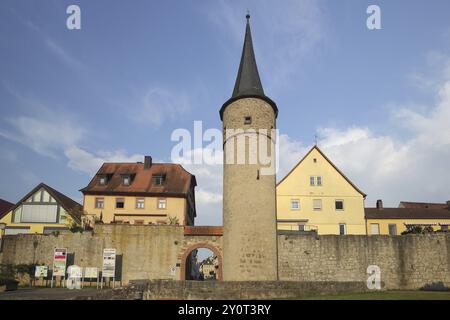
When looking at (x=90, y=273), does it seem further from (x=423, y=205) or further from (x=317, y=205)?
(x=423, y=205)

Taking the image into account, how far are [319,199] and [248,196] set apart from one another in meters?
13.9

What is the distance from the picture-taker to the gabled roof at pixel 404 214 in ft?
118

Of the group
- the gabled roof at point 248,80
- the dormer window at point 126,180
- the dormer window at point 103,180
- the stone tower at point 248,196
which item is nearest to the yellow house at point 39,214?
the dormer window at point 103,180

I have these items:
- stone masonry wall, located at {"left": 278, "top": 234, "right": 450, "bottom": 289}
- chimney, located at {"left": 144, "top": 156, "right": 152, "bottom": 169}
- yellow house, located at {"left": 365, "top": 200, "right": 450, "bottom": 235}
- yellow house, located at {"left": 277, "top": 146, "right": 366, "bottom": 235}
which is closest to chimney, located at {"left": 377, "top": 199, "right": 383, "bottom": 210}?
yellow house, located at {"left": 365, "top": 200, "right": 450, "bottom": 235}

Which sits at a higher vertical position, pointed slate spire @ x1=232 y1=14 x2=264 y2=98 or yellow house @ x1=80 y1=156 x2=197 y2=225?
pointed slate spire @ x1=232 y1=14 x2=264 y2=98

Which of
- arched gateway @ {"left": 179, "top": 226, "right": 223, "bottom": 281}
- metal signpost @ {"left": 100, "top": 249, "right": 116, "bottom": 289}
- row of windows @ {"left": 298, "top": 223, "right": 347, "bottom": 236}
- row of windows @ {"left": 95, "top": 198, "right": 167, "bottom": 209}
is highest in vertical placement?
row of windows @ {"left": 95, "top": 198, "right": 167, "bottom": 209}

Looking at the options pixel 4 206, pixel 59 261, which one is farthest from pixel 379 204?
pixel 4 206

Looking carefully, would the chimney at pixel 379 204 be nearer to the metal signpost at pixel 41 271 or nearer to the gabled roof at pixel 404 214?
the gabled roof at pixel 404 214

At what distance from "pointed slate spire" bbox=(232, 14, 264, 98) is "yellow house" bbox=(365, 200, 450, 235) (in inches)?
670

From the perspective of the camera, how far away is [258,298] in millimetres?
17562

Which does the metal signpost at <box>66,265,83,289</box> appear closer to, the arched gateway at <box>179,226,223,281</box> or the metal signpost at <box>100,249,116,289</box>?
the metal signpost at <box>100,249,116,289</box>

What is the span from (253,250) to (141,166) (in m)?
17.9

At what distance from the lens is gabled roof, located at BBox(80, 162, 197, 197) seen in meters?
34.4

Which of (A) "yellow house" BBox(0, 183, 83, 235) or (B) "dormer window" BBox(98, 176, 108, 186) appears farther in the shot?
(A) "yellow house" BBox(0, 183, 83, 235)
